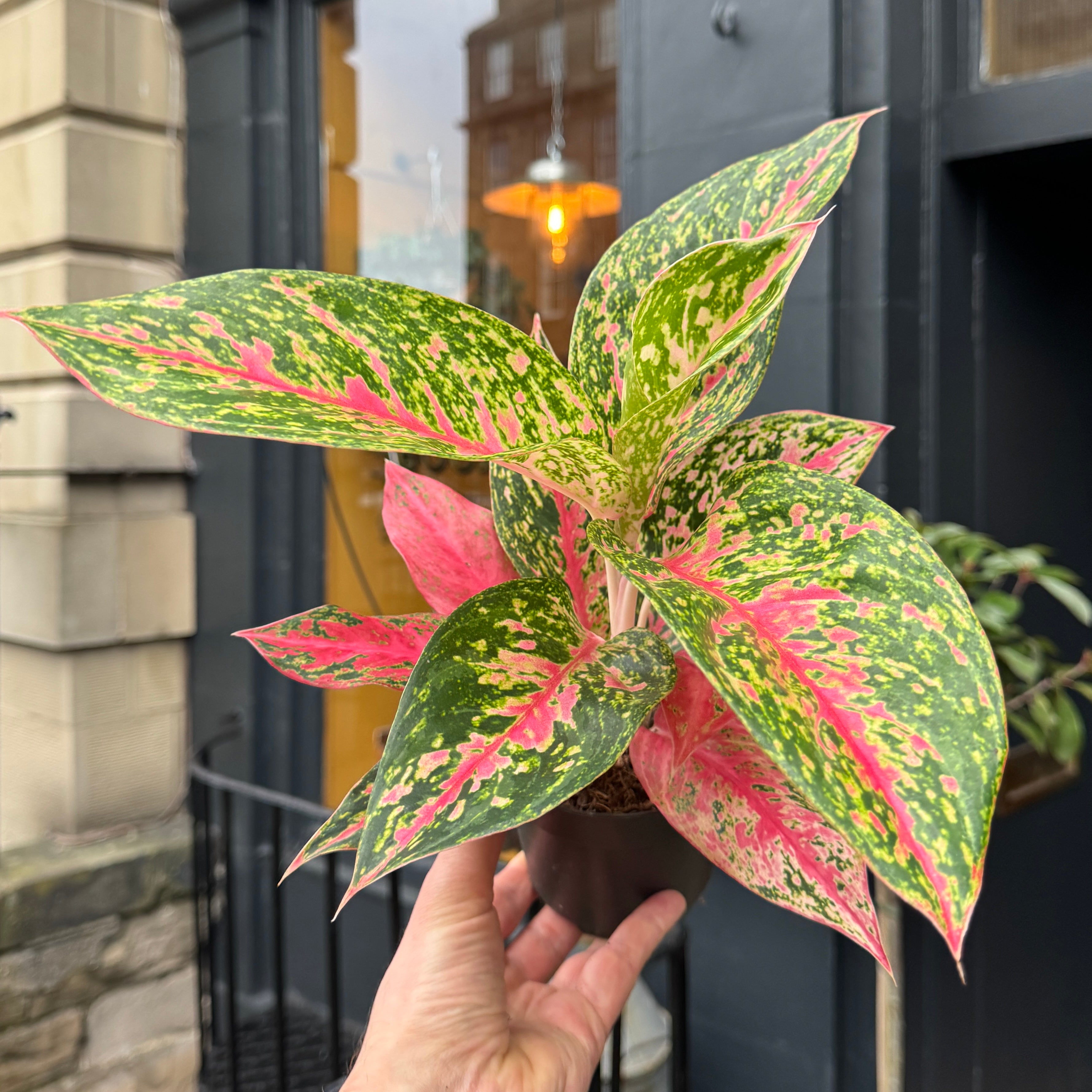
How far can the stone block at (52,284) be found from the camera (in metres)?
2.00

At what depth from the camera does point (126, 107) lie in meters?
2.08

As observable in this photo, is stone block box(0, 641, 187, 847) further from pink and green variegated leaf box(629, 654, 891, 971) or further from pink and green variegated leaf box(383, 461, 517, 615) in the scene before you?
pink and green variegated leaf box(629, 654, 891, 971)

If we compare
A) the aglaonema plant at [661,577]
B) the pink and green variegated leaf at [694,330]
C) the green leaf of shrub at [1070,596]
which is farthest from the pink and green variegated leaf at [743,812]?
the green leaf of shrub at [1070,596]

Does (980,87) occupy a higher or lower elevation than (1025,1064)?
higher

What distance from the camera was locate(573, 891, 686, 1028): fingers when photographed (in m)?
0.57

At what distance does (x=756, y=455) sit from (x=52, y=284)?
6.64ft

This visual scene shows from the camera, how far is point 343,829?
17.9 inches

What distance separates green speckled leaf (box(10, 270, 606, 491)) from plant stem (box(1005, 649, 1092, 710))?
1119 millimetres

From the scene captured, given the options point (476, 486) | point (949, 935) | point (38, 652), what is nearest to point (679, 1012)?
point (949, 935)

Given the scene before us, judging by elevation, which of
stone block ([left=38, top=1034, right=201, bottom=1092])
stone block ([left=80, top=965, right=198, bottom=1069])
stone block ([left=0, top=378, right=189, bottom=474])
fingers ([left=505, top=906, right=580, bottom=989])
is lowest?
stone block ([left=38, top=1034, right=201, bottom=1092])

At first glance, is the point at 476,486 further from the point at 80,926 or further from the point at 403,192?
the point at 80,926

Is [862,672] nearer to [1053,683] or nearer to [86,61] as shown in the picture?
[1053,683]

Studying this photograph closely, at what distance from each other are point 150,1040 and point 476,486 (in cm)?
151

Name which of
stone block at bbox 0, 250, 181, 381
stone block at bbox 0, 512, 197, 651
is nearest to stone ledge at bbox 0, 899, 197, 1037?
stone block at bbox 0, 512, 197, 651
